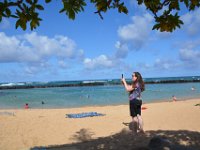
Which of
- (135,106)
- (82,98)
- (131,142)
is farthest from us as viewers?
(82,98)

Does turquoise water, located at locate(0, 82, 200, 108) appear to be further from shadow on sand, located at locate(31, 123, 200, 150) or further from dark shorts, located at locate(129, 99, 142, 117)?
shadow on sand, located at locate(31, 123, 200, 150)

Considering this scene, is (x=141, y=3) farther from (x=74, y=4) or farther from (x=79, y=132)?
(x=79, y=132)

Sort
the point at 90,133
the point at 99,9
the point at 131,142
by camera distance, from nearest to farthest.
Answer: the point at 99,9, the point at 131,142, the point at 90,133

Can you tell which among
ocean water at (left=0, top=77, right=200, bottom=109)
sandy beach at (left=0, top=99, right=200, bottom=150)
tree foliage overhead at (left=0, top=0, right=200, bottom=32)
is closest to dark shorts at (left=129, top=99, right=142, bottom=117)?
sandy beach at (left=0, top=99, right=200, bottom=150)

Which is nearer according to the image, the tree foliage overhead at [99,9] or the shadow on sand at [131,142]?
the tree foliage overhead at [99,9]

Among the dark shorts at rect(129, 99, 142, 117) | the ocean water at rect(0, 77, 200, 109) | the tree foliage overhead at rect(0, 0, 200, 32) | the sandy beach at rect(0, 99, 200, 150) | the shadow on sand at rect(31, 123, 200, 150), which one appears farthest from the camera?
the ocean water at rect(0, 77, 200, 109)

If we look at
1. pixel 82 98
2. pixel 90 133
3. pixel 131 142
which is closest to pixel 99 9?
pixel 131 142

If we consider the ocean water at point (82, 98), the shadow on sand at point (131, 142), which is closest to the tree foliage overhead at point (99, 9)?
the shadow on sand at point (131, 142)

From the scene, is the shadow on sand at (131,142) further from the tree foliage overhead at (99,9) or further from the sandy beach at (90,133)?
the tree foliage overhead at (99,9)

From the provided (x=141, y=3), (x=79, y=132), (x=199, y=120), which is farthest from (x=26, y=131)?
(x=141, y=3)

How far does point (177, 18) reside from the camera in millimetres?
3789

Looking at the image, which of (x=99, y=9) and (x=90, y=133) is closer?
(x=99, y=9)

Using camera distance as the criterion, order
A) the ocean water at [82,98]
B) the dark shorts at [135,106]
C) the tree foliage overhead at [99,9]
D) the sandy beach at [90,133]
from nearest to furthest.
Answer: the tree foliage overhead at [99,9] → the sandy beach at [90,133] → the dark shorts at [135,106] → the ocean water at [82,98]

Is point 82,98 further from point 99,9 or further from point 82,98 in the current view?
point 99,9
